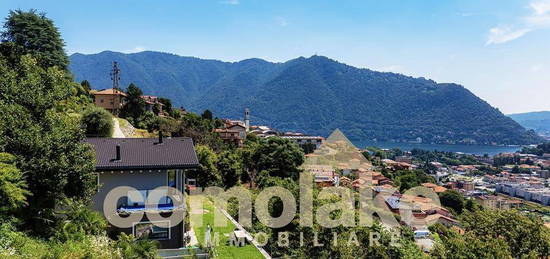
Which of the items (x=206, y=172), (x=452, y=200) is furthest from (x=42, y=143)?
(x=452, y=200)

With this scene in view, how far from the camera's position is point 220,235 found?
1214 cm

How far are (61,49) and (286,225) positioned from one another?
23.1 metres

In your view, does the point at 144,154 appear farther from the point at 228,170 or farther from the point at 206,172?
the point at 228,170

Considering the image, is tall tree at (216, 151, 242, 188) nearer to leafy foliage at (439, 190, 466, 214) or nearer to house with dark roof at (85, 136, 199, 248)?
house with dark roof at (85, 136, 199, 248)


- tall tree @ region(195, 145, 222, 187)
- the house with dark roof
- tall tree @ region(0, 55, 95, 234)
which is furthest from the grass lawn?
tall tree @ region(195, 145, 222, 187)

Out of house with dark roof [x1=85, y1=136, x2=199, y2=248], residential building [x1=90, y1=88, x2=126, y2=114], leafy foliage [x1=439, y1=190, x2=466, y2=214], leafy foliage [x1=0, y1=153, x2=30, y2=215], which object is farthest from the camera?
leafy foliage [x1=439, y1=190, x2=466, y2=214]

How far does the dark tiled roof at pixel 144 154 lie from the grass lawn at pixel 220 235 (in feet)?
8.61

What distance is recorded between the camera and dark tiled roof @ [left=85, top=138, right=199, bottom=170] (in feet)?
35.3

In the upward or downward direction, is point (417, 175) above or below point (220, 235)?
below

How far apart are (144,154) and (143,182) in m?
0.88

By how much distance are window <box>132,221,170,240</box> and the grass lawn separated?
111 centimetres

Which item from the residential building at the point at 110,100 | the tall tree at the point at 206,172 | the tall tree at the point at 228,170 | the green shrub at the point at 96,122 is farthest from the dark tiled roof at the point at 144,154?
the residential building at the point at 110,100

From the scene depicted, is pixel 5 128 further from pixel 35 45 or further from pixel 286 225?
pixel 35 45

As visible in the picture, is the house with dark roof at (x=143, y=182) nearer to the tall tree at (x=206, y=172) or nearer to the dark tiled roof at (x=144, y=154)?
the dark tiled roof at (x=144, y=154)
